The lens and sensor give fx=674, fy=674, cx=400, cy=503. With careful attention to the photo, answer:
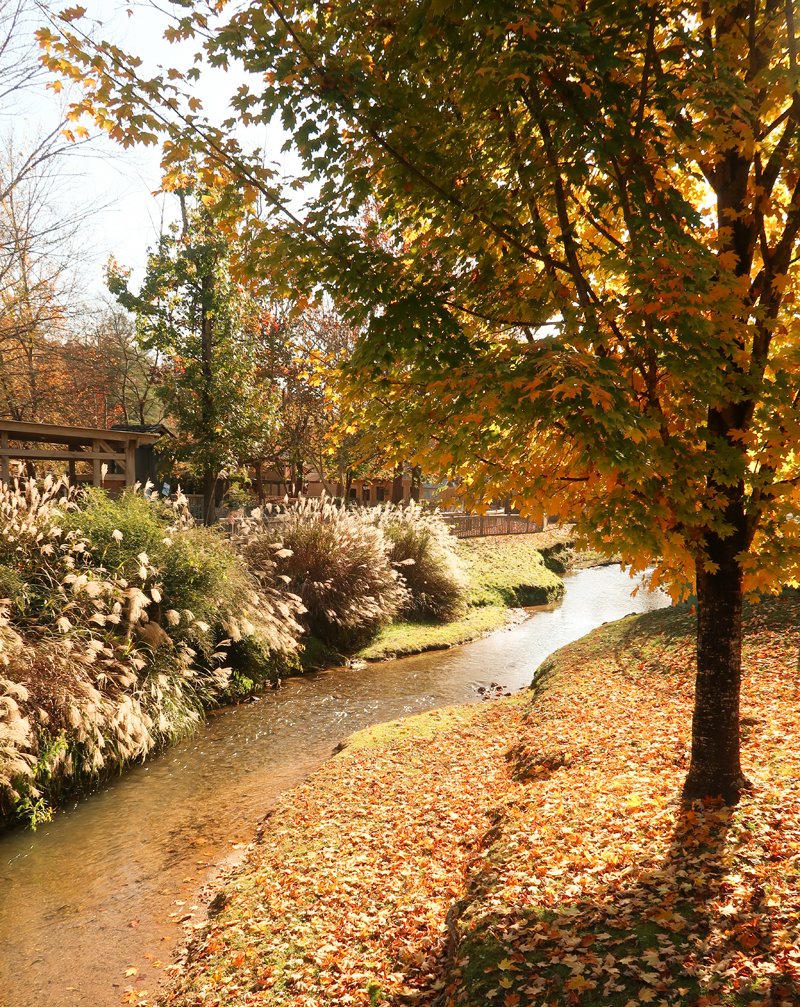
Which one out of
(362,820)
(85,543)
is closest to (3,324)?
(85,543)

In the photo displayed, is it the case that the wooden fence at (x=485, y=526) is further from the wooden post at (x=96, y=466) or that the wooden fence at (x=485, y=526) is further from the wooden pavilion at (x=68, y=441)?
the wooden post at (x=96, y=466)

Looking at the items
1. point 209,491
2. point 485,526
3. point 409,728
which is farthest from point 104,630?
point 485,526

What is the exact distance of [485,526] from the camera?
25891mm

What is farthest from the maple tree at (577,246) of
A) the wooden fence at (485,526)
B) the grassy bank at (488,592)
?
the wooden fence at (485,526)

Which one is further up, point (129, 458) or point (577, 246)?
point (577, 246)

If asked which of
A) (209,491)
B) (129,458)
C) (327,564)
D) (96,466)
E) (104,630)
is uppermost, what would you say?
(129,458)

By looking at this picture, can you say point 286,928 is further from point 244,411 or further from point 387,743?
point 244,411

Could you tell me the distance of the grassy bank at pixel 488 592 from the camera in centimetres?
1333

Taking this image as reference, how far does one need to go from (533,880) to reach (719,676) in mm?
1599

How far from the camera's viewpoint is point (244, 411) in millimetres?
15969

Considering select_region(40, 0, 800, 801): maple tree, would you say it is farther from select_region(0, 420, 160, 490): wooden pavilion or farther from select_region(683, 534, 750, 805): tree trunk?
select_region(0, 420, 160, 490): wooden pavilion

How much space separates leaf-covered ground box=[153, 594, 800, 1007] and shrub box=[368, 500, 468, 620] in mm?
8208

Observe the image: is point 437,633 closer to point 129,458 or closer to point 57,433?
point 129,458

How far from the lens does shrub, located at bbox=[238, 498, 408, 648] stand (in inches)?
495
